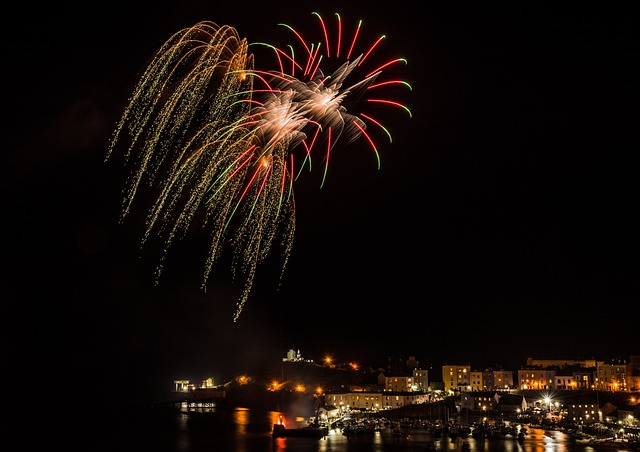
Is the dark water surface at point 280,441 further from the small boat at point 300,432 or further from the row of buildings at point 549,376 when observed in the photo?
Result: the row of buildings at point 549,376

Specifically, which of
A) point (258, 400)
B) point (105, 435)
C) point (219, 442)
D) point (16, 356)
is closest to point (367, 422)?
point (219, 442)

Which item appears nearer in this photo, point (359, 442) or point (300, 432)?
point (359, 442)

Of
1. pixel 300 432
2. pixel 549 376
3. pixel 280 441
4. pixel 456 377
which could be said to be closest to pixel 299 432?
pixel 300 432

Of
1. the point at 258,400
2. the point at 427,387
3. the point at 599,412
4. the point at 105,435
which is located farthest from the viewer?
the point at 258,400

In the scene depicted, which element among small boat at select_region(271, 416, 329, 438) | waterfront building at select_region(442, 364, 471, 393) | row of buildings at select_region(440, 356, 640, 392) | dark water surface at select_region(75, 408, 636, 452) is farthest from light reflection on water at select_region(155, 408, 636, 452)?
waterfront building at select_region(442, 364, 471, 393)

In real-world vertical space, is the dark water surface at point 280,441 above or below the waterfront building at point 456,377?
below

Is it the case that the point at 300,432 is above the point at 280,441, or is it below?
above

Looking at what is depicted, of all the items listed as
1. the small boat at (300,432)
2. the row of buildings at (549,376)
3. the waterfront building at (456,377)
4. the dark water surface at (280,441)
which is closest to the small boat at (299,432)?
the small boat at (300,432)

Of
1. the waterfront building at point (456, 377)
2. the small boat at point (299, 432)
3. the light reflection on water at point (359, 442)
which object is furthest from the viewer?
the waterfront building at point (456, 377)

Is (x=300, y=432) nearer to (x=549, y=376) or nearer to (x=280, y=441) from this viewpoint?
(x=280, y=441)

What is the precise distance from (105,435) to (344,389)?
58.4 feet

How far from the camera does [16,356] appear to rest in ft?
344

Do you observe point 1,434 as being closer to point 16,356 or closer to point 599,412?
point 599,412

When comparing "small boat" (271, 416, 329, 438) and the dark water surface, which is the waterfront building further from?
"small boat" (271, 416, 329, 438)
